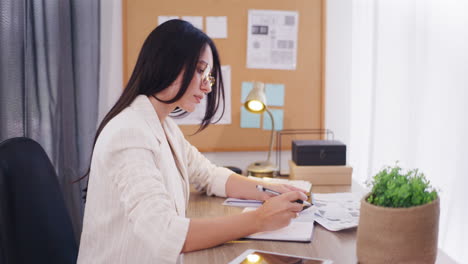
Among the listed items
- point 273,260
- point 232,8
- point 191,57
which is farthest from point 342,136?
point 273,260

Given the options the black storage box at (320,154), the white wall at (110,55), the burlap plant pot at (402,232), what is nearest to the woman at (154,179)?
the burlap plant pot at (402,232)

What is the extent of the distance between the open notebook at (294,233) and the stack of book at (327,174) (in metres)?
0.54

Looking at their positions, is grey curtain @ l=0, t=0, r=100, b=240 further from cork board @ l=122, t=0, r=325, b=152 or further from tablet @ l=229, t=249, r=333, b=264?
tablet @ l=229, t=249, r=333, b=264

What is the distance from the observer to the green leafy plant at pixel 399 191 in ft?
2.86

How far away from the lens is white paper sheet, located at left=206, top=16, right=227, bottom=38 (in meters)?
2.16

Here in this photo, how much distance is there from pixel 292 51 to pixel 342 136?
19.5 inches

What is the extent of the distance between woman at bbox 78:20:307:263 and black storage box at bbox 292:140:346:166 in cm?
40

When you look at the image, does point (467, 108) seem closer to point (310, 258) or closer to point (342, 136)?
point (342, 136)

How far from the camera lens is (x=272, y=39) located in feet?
7.21

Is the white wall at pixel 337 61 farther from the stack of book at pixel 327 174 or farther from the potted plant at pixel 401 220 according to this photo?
the potted plant at pixel 401 220

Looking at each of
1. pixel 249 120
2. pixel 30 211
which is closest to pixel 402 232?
pixel 30 211

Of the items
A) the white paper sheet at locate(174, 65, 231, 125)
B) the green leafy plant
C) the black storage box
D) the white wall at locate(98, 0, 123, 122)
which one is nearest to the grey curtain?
the white wall at locate(98, 0, 123, 122)

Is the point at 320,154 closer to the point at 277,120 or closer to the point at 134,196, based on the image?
the point at 277,120

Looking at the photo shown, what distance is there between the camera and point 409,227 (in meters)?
0.86
